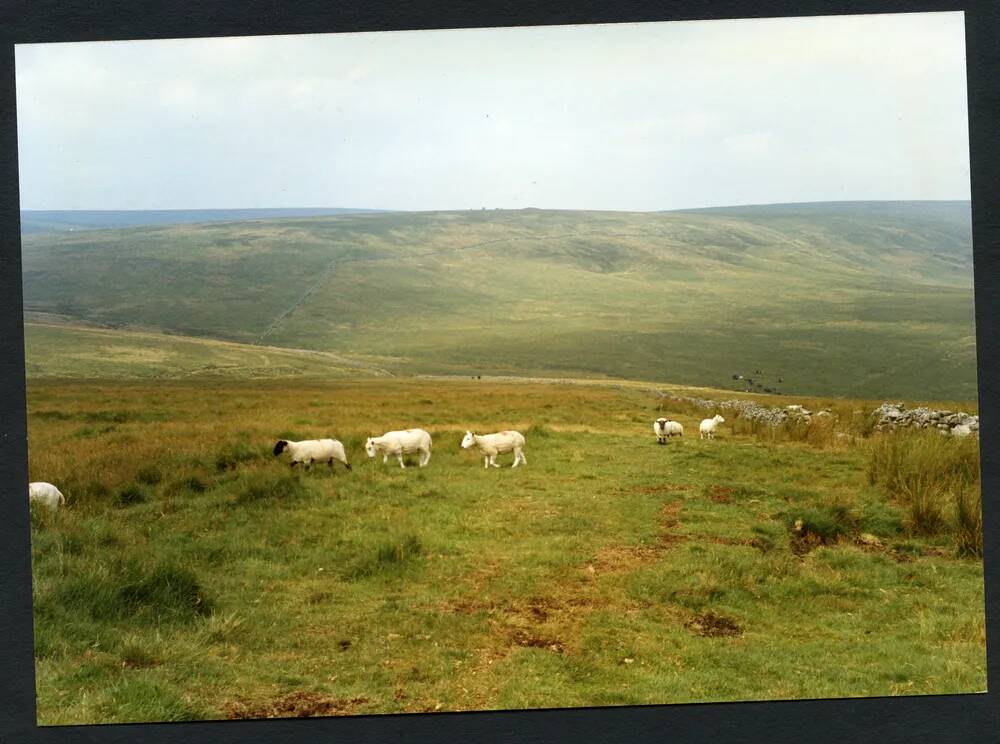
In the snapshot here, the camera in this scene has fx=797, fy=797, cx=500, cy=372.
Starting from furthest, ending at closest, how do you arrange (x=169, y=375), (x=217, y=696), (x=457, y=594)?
(x=169, y=375)
(x=457, y=594)
(x=217, y=696)

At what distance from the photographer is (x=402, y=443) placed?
24.4 feet

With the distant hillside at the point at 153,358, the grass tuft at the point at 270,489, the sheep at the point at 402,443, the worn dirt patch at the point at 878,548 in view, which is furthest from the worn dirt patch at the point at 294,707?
the worn dirt patch at the point at 878,548

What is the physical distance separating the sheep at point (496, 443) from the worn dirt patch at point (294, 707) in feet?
8.58

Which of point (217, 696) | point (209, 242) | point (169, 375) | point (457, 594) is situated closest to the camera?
point (217, 696)

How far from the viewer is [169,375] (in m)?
7.40

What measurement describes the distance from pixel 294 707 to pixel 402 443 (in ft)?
8.52

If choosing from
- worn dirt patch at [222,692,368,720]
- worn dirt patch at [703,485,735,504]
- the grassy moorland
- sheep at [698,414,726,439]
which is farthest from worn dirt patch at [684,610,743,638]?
worn dirt patch at [222,692,368,720]

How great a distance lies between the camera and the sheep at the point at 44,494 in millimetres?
6559

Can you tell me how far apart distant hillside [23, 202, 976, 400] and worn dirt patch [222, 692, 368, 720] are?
3164 millimetres

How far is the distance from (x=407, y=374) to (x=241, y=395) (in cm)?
153

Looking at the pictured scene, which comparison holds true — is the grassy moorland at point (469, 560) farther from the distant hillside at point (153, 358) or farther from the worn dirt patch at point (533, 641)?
the distant hillside at point (153, 358)

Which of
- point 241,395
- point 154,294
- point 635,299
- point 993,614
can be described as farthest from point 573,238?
point 993,614

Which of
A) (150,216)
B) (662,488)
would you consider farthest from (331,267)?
(662,488)

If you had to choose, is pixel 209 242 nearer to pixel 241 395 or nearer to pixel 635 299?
pixel 241 395
